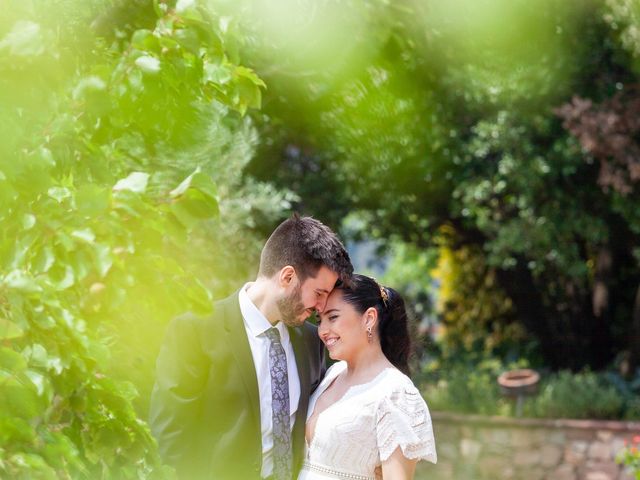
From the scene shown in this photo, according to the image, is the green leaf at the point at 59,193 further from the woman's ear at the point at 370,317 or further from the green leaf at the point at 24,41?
the woman's ear at the point at 370,317

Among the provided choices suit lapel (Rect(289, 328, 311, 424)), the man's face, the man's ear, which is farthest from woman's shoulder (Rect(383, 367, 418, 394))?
the man's ear

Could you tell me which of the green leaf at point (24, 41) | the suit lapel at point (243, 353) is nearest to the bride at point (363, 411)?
the suit lapel at point (243, 353)

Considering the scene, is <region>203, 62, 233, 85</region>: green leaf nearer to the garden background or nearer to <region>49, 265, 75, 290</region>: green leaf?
the garden background

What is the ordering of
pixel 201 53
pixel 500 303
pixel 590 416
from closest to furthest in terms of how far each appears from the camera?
1. pixel 201 53
2. pixel 590 416
3. pixel 500 303

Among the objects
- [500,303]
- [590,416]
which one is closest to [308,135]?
[590,416]

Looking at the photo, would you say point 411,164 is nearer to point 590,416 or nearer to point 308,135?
point 308,135

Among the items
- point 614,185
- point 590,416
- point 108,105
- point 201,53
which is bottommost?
point 590,416

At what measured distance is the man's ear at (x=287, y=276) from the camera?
4215 millimetres

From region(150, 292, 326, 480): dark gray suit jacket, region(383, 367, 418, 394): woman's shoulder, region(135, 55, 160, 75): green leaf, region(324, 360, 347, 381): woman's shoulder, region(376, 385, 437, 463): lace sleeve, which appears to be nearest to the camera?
region(135, 55, 160, 75): green leaf

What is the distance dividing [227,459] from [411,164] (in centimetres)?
999

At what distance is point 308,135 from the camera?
13.1 metres

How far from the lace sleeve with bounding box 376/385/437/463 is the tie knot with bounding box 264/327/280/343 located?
0.48 metres

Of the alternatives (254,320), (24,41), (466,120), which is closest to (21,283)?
(24,41)

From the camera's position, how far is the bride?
170 inches
